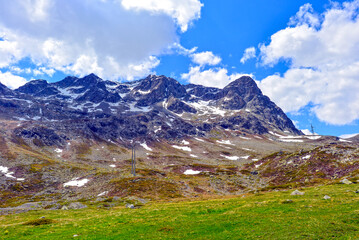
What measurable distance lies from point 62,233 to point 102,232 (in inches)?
177

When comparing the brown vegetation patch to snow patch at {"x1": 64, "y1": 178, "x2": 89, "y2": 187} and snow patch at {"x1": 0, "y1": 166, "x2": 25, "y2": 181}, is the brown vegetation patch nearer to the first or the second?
snow patch at {"x1": 64, "y1": 178, "x2": 89, "y2": 187}

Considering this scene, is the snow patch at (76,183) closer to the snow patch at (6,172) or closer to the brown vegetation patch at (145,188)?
the brown vegetation patch at (145,188)

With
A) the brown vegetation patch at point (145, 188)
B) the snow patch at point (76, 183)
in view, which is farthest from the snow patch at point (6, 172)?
the brown vegetation patch at point (145, 188)

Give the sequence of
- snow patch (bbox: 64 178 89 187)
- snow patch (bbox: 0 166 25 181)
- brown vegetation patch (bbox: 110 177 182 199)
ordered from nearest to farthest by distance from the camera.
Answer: brown vegetation patch (bbox: 110 177 182 199)
snow patch (bbox: 64 178 89 187)
snow patch (bbox: 0 166 25 181)

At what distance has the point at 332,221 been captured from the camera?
1872 cm

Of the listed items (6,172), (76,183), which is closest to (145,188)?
(76,183)

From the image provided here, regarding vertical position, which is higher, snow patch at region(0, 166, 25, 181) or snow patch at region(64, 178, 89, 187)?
snow patch at region(0, 166, 25, 181)

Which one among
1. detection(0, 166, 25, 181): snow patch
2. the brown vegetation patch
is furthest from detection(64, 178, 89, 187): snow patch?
detection(0, 166, 25, 181): snow patch

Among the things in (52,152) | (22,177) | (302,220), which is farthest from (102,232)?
(52,152)

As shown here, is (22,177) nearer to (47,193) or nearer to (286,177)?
(47,193)

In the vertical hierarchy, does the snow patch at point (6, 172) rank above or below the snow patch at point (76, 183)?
above

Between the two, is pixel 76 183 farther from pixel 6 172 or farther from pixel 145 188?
pixel 6 172

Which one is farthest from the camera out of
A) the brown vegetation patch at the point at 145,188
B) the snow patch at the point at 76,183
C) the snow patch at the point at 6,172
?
the snow patch at the point at 6,172

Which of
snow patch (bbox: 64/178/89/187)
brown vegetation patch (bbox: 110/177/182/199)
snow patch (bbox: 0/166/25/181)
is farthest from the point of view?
snow patch (bbox: 0/166/25/181)
